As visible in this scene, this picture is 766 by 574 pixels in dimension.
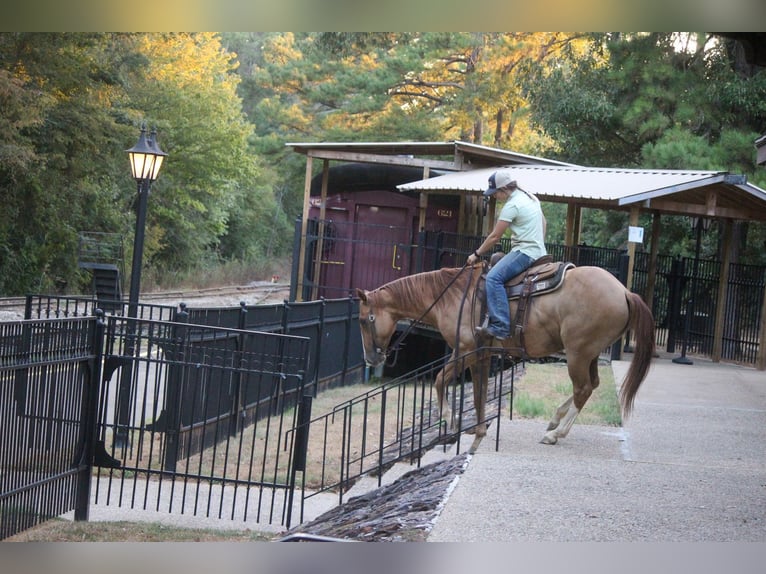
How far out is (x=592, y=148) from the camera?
2266 cm

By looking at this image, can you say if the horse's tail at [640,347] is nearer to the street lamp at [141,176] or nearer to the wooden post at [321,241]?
the street lamp at [141,176]

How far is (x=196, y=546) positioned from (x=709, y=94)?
54.0 ft

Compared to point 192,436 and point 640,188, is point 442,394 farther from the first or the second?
point 640,188

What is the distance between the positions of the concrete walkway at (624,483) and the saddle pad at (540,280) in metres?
1.23

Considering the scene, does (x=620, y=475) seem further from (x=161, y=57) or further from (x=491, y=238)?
(x=161, y=57)

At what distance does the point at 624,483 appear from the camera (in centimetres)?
665

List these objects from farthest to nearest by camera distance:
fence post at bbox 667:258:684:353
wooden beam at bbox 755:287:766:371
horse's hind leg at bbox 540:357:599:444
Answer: fence post at bbox 667:258:684:353 → wooden beam at bbox 755:287:766:371 → horse's hind leg at bbox 540:357:599:444

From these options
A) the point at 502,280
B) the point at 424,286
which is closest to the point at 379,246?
the point at 424,286

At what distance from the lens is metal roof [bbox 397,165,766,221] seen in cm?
1352

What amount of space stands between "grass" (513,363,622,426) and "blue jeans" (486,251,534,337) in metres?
1.58

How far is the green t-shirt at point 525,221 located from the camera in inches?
313

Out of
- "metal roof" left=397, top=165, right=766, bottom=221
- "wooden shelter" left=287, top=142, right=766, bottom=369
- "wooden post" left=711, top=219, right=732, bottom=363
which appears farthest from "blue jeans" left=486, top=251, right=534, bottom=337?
"wooden post" left=711, top=219, right=732, bottom=363

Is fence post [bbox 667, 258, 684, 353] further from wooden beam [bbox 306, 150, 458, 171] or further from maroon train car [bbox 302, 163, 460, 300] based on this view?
wooden beam [bbox 306, 150, 458, 171]

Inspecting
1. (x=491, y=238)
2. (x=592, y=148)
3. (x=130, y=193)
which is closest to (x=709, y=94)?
(x=592, y=148)
